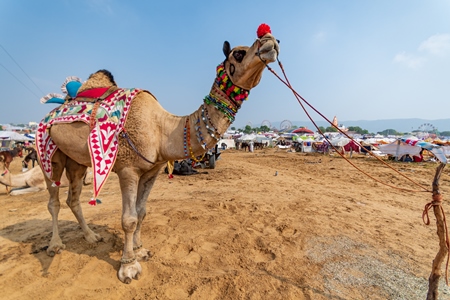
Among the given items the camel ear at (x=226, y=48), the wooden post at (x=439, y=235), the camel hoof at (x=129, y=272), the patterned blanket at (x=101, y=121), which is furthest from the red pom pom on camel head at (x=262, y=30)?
the camel hoof at (x=129, y=272)

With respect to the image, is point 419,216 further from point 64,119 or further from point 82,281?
point 64,119

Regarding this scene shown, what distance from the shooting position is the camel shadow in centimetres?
354

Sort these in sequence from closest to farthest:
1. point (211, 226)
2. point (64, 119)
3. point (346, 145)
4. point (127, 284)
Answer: point (127, 284) → point (64, 119) → point (211, 226) → point (346, 145)

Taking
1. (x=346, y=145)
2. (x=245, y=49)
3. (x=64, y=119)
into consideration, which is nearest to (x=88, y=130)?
(x=64, y=119)

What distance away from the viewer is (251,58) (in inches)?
97.3

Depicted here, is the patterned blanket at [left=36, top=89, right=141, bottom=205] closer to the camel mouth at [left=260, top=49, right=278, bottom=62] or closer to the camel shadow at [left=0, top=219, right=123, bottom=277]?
the camel shadow at [left=0, top=219, right=123, bottom=277]

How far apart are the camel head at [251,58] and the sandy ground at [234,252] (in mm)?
2282

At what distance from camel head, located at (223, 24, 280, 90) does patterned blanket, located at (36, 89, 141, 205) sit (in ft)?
4.42

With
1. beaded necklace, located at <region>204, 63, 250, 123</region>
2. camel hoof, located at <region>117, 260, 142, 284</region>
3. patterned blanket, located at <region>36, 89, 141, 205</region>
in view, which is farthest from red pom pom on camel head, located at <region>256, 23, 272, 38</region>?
camel hoof, located at <region>117, 260, 142, 284</region>

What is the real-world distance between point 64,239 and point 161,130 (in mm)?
2737

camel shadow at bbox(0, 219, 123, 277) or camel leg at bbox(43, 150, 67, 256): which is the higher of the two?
camel leg at bbox(43, 150, 67, 256)

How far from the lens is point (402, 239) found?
4.21 metres

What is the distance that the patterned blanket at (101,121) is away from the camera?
2838 mm

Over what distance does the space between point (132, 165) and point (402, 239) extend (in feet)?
14.9
